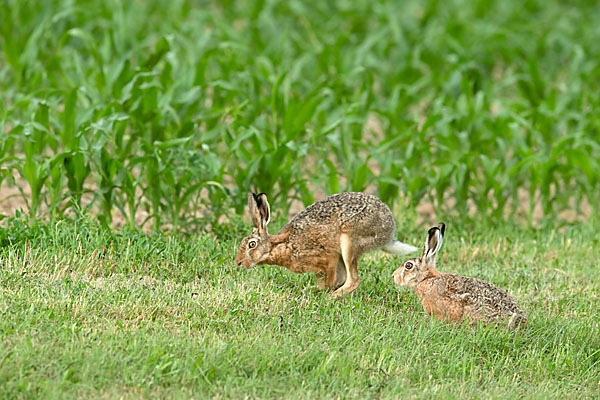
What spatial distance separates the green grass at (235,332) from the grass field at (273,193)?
0.02m

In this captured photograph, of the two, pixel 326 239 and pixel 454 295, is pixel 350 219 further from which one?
pixel 454 295

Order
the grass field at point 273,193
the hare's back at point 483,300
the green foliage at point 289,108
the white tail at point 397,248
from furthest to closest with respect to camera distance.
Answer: the green foliage at point 289,108
the white tail at point 397,248
the hare's back at point 483,300
the grass field at point 273,193

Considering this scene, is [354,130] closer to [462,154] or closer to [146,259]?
[462,154]

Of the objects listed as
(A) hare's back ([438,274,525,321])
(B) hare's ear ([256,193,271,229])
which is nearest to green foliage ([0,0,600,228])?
(B) hare's ear ([256,193,271,229])

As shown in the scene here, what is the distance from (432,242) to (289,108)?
10.6ft

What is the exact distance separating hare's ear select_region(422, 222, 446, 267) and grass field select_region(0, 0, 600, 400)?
1.38 ft

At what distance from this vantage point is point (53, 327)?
5512 millimetres

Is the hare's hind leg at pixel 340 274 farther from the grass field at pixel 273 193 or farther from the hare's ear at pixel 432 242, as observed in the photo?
the hare's ear at pixel 432 242

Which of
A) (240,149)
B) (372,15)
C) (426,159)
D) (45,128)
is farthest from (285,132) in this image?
(372,15)

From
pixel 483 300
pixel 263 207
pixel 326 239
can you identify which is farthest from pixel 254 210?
pixel 483 300

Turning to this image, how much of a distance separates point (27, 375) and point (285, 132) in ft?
15.7

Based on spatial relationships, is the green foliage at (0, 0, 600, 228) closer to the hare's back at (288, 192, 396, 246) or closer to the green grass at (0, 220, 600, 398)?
the green grass at (0, 220, 600, 398)

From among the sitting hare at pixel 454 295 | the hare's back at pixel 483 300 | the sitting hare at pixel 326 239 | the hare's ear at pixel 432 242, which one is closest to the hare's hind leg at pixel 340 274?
the sitting hare at pixel 326 239

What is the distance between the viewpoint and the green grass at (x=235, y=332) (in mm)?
5148
